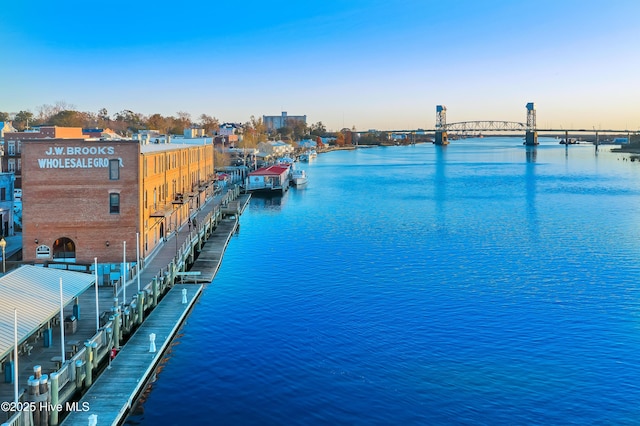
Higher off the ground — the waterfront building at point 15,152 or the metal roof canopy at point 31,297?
the waterfront building at point 15,152

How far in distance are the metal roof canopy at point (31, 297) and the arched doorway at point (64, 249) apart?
9.23m

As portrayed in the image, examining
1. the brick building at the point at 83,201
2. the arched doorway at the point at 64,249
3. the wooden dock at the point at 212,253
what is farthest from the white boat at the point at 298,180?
the arched doorway at the point at 64,249

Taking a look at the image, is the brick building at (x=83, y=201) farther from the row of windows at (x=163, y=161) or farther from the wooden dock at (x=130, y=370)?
the wooden dock at (x=130, y=370)

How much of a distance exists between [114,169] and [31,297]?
14.9 m

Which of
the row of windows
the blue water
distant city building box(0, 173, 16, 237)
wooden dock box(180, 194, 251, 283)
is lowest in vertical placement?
the blue water

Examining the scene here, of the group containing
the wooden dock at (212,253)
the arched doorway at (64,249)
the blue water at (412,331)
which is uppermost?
the arched doorway at (64,249)

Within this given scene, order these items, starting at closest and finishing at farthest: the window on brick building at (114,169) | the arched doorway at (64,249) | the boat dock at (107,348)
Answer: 1. the boat dock at (107,348)
2. the arched doorway at (64,249)
3. the window on brick building at (114,169)

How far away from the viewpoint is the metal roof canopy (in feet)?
71.4

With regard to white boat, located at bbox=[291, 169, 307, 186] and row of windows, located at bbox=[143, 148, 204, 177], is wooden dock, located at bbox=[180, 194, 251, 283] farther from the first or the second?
white boat, located at bbox=[291, 169, 307, 186]

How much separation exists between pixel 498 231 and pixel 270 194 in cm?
4418

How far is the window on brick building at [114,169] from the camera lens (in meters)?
38.5

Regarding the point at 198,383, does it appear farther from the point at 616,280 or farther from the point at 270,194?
the point at 270,194

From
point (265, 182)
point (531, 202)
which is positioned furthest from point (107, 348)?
point (265, 182)

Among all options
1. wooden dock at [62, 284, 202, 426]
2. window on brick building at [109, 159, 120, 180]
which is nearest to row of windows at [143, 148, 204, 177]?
window on brick building at [109, 159, 120, 180]
